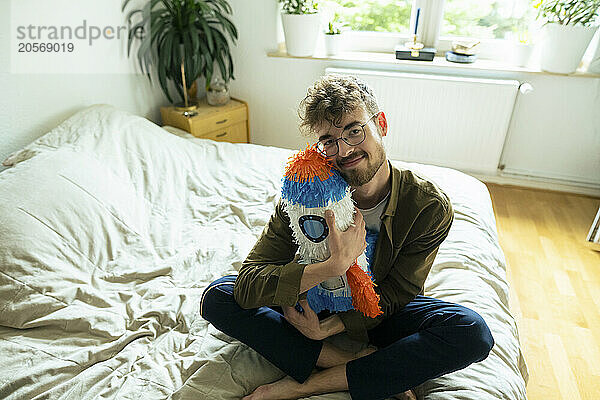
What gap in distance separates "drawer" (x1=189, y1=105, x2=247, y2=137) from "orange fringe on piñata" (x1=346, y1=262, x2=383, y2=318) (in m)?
1.72

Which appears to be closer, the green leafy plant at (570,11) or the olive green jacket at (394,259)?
Answer: the olive green jacket at (394,259)

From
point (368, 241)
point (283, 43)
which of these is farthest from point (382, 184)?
point (283, 43)

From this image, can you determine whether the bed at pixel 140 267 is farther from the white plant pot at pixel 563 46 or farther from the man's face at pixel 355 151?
the white plant pot at pixel 563 46

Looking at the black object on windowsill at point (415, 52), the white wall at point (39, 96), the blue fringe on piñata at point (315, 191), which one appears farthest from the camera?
the black object on windowsill at point (415, 52)

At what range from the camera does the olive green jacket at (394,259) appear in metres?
1.13

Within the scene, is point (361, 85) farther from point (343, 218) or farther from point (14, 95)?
point (14, 95)

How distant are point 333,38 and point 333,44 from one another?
4cm

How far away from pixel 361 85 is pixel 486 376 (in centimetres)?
80

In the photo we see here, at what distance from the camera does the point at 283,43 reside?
2965 millimetres

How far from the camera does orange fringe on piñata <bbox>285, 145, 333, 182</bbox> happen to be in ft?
3.28

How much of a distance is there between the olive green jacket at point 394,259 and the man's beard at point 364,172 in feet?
0.31

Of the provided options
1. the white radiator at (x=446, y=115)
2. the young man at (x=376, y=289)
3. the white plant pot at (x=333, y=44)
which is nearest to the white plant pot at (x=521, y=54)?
the white radiator at (x=446, y=115)

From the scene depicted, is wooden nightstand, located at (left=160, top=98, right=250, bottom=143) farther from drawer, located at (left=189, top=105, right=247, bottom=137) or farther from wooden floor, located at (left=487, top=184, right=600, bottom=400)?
wooden floor, located at (left=487, top=184, right=600, bottom=400)

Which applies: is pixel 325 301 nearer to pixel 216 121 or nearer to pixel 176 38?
pixel 216 121
